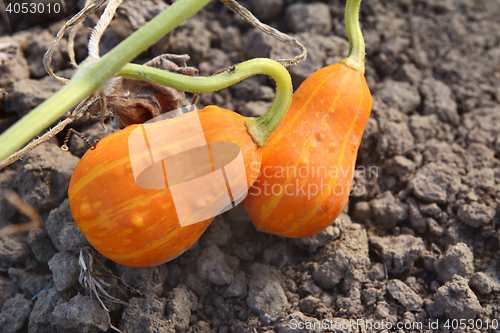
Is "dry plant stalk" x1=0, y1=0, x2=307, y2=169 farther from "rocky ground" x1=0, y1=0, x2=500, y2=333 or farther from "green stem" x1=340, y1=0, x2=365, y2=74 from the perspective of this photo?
"rocky ground" x1=0, y1=0, x2=500, y2=333

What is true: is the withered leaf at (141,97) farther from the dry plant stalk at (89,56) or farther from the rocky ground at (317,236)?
the rocky ground at (317,236)

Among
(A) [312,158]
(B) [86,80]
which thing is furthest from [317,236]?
(B) [86,80]

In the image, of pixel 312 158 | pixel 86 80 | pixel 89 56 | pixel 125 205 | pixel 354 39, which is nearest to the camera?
pixel 86 80

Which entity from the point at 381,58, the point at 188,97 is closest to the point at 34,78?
the point at 188,97

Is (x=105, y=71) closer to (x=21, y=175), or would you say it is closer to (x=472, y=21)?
(x=21, y=175)

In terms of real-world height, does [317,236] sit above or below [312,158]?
below

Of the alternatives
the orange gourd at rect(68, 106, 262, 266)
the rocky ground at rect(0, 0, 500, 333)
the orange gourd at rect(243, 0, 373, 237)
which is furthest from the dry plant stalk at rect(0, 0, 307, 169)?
the rocky ground at rect(0, 0, 500, 333)

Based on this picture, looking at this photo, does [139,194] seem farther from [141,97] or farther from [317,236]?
[317,236]
